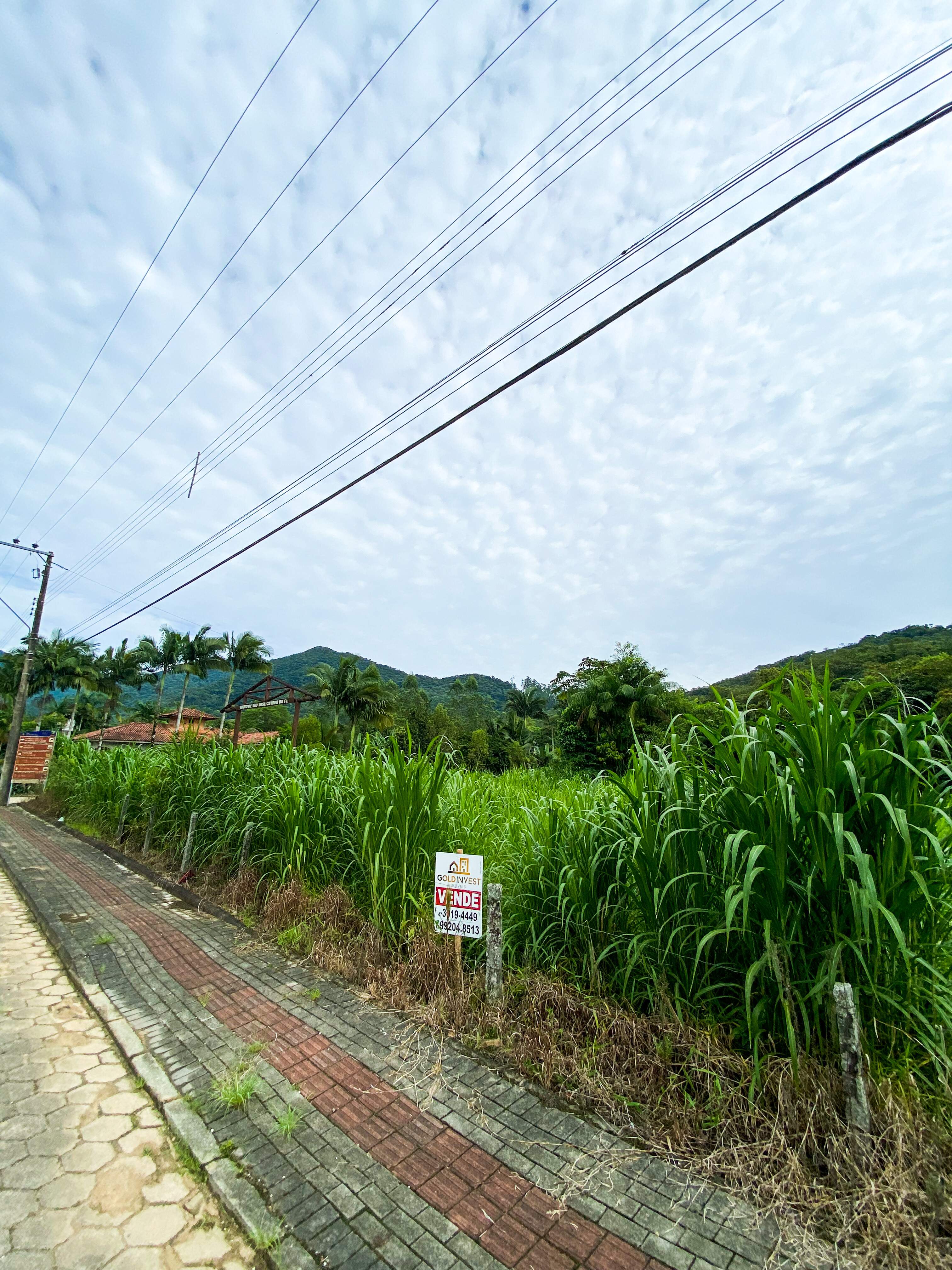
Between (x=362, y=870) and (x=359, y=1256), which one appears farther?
(x=362, y=870)

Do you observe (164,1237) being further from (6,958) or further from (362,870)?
(6,958)

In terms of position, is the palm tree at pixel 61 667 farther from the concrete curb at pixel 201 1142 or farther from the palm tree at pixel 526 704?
the concrete curb at pixel 201 1142

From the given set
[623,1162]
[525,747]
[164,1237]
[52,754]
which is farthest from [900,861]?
[525,747]

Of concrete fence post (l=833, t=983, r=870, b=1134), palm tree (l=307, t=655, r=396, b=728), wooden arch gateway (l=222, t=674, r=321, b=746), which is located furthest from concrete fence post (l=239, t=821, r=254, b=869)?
palm tree (l=307, t=655, r=396, b=728)

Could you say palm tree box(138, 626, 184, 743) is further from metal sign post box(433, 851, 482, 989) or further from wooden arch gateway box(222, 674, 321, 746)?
metal sign post box(433, 851, 482, 989)

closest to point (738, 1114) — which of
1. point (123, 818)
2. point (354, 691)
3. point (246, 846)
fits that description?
point (246, 846)

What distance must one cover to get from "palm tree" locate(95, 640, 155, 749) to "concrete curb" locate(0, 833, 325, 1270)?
132ft

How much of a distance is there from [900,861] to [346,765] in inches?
161

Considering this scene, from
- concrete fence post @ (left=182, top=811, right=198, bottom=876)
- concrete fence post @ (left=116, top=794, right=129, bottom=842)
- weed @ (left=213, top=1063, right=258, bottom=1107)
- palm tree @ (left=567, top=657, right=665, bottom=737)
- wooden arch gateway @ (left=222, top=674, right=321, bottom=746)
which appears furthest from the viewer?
palm tree @ (left=567, top=657, right=665, bottom=737)

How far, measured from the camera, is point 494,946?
9.35 feet

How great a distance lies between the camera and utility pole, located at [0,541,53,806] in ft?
50.3

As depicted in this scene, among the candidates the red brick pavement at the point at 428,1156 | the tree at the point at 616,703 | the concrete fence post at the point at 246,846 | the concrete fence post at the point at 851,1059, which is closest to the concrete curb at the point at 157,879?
the concrete fence post at the point at 246,846

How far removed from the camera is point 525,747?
113 feet

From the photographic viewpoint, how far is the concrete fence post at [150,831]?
7.30 m
